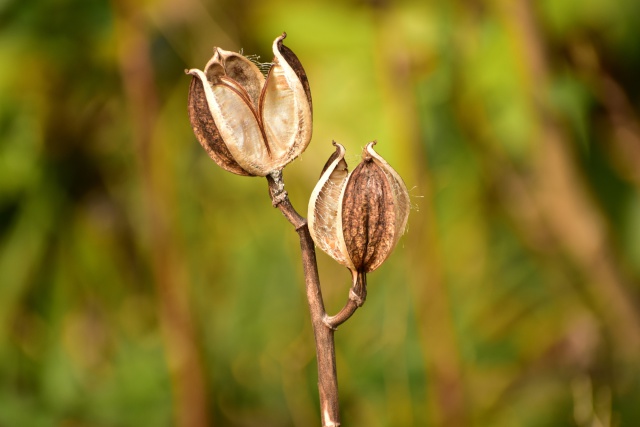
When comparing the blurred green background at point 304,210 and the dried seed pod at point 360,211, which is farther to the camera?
the blurred green background at point 304,210

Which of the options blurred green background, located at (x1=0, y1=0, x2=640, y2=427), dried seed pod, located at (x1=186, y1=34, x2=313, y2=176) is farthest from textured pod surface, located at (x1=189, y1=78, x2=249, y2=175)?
blurred green background, located at (x1=0, y1=0, x2=640, y2=427)

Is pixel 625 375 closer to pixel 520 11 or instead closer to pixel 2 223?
pixel 520 11

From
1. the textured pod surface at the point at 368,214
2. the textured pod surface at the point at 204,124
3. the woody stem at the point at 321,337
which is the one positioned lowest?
the woody stem at the point at 321,337

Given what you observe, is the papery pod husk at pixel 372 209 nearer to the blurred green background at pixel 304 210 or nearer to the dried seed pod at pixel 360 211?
the dried seed pod at pixel 360 211

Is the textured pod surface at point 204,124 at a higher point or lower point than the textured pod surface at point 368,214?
higher

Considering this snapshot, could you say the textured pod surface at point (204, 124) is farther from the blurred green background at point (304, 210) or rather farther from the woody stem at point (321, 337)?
the blurred green background at point (304, 210)

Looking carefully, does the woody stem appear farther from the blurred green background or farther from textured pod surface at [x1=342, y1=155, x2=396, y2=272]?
the blurred green background

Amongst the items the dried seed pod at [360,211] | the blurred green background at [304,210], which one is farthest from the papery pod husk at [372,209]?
the blurred green background at [304,210]

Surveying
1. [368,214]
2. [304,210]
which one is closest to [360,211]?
[368,214]
